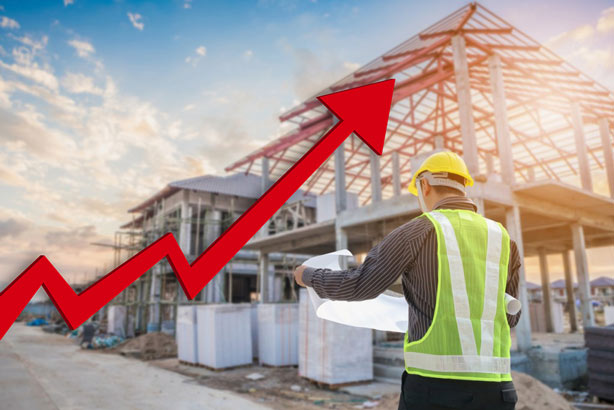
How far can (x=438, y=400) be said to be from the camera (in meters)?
1.69

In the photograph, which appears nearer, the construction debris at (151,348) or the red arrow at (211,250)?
the red arrow at (211,250)

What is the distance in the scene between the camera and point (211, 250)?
9.61 feet

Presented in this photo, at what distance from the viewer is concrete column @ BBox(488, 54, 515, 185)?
12.1 m

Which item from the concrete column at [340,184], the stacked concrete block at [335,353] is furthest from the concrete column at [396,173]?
the stacked concrete block at [335,353]

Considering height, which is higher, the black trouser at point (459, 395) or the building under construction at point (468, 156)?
the building under construction at point (468, 156)

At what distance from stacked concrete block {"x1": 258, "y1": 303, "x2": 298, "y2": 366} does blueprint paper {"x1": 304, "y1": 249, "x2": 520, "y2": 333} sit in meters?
10.0

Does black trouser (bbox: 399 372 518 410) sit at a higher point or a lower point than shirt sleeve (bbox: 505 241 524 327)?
lower

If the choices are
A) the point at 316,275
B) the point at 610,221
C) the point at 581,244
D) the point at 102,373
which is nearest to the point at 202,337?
the point at 102,373

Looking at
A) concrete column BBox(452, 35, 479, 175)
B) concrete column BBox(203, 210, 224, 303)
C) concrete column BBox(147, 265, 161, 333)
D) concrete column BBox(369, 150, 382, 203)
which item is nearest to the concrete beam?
concrete column BBox(452, 35, 479, 175)

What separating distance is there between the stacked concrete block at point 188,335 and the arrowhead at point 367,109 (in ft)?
38.2

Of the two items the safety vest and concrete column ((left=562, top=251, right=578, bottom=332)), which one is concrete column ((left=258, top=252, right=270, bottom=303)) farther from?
the safety vest

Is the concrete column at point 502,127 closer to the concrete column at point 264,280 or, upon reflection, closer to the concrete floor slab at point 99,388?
the concrete floor slab at point 99,388

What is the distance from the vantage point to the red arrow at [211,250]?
2752 millimetres

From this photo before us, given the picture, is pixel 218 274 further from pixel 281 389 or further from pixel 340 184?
pixel 281 389
